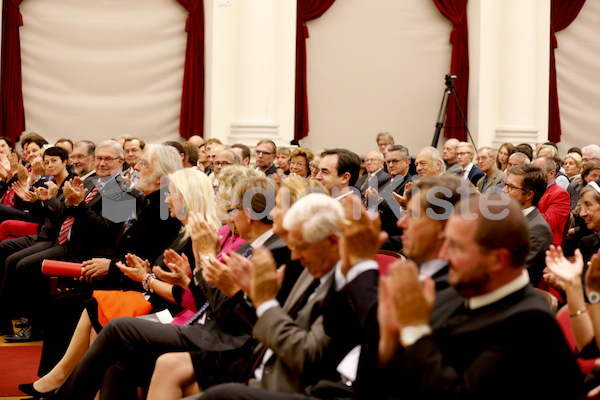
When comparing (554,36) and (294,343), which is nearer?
Answer: (294,343)

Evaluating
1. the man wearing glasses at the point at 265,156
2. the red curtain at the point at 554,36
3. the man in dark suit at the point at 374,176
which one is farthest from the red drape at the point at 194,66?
the red curtain at the point at 554,36

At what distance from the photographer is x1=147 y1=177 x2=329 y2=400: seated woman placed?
113 inches

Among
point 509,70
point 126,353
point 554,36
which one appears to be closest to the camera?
point 126,353

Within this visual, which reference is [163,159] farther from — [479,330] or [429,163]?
[479,330]

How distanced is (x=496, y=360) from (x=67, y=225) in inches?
152

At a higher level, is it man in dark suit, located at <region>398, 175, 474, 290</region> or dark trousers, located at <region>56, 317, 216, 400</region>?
man in dark suit, located at <region>398, 175, 474, 290</region>

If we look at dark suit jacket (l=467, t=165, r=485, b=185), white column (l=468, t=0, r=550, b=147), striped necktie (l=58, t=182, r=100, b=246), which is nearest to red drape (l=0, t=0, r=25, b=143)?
striped necktie (l=58, t=182, r=100, b=246)

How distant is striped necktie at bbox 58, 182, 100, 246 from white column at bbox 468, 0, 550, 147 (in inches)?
253

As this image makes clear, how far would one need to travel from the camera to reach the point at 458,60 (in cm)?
1045

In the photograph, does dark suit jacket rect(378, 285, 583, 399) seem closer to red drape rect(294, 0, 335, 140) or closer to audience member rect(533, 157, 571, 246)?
audience member rect(533, 157, 571, 246)

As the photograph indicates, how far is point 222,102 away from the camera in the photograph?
9.30 metres

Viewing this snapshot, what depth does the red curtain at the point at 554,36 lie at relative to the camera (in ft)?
35.1

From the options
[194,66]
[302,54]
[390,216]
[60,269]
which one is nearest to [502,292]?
[60,269]

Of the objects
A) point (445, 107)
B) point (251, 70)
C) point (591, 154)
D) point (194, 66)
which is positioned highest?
point (194, 66)
